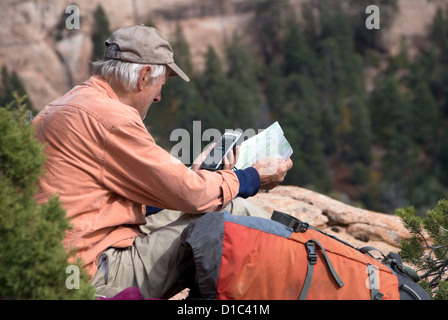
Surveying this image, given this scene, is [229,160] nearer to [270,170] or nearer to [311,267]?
[270,170]

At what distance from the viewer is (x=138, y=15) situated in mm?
35250

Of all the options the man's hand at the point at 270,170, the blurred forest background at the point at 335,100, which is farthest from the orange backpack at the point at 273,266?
the blurred forest background at the point at 335,100

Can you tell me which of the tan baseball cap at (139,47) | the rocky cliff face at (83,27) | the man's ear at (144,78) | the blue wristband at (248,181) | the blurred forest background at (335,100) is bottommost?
the blurred forest background at (335,100)

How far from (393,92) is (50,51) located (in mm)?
21966

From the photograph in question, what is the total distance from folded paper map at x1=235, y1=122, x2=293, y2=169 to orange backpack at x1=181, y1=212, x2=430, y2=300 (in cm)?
50

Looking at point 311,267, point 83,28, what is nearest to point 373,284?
point 311,267

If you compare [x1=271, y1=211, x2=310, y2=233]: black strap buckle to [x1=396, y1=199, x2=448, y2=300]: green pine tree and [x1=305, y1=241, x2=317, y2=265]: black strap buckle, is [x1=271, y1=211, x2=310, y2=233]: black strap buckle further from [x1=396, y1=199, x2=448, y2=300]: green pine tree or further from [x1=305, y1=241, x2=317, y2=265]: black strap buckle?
[x1=396, y1=199, x2=448, y2=300]: green pine tree

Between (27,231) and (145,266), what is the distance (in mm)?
586

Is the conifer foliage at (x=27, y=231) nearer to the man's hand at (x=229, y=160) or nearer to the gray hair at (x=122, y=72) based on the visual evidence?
the gray hair at (x=122, y=72)

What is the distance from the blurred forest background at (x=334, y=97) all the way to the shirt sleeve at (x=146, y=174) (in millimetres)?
28104

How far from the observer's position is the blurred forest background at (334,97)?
1310 inches

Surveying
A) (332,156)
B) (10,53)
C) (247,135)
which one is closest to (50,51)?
(10,53)

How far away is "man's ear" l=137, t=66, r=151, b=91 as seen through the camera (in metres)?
2.36

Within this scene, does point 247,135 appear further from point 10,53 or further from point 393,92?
point 393,92
